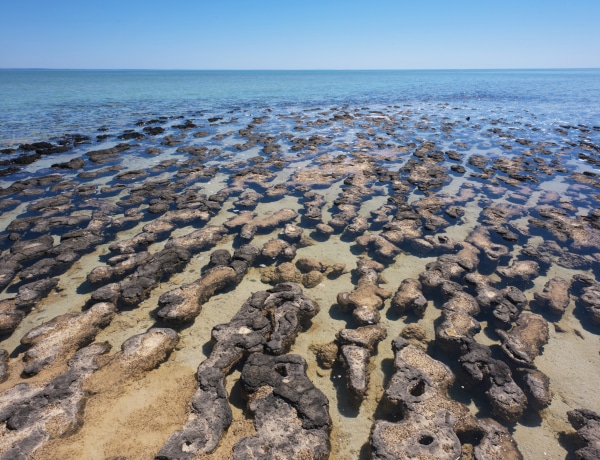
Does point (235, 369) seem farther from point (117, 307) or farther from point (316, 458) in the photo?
point (117, 307)

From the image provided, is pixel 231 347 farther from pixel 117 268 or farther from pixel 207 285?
pixel 117 268

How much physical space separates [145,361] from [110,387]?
2.65 feet

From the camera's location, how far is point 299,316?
28.5ft

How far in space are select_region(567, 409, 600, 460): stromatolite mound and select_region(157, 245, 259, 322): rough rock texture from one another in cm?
900

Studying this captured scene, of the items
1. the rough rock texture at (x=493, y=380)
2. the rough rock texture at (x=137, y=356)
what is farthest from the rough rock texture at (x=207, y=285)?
the rough rock texture at (x=493, y=380)

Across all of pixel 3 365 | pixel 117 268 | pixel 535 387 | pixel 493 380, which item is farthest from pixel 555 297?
pixel 3 365

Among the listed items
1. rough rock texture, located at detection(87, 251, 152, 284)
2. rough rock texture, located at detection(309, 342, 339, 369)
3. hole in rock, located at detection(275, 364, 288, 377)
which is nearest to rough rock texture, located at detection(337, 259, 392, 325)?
rough rock texture, located at detection(309, 342, 339, 369)

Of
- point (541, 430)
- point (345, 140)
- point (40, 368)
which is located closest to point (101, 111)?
point (345, 140)

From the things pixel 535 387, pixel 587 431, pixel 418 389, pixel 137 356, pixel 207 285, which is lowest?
pixel 587 431

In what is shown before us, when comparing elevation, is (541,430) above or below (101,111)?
below

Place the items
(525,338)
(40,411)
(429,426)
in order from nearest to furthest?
(429,426) → (40,411) → (525,338)

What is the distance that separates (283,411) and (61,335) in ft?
20.1

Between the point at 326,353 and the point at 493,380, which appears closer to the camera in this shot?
the point at 493,380

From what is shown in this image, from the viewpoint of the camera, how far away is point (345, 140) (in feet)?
99.1
